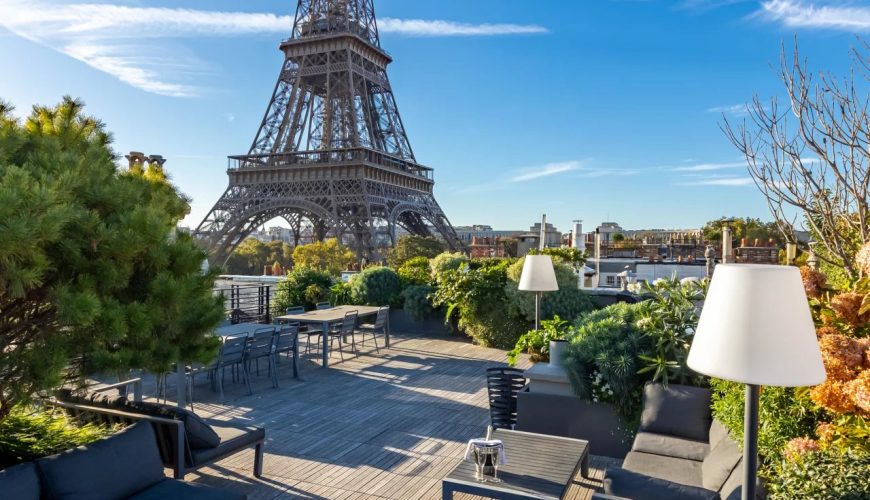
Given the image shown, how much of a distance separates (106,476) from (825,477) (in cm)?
338

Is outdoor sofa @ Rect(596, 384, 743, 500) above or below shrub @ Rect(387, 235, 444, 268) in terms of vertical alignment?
below

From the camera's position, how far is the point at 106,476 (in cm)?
288

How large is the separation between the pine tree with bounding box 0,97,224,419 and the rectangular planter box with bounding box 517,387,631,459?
2931 millimetres

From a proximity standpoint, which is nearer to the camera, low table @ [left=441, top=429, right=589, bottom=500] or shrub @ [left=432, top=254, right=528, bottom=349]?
low table @ [left=441, top=429, right=589, bottom=500]

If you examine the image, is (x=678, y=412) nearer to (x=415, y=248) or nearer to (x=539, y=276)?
(x=539, y=276)

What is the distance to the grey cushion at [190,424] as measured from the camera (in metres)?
3.67

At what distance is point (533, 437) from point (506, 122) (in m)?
18.2

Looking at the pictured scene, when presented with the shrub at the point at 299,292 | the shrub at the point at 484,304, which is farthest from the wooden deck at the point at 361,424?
the shrub at the point at 299,292

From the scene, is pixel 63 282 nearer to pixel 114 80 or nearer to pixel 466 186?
pixel 114 80

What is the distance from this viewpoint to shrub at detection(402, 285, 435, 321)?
1120 centimetres

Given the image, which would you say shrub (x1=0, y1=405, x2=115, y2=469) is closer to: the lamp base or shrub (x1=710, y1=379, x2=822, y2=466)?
the lamp base

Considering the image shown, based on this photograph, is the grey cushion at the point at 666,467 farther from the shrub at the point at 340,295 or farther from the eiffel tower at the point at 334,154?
the eiffel tower at the point at 334,154

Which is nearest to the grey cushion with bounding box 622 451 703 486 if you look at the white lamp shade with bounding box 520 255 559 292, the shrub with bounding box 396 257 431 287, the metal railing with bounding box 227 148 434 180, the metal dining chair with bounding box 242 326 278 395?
the white lamp shade with bounding box 520 255 559 292

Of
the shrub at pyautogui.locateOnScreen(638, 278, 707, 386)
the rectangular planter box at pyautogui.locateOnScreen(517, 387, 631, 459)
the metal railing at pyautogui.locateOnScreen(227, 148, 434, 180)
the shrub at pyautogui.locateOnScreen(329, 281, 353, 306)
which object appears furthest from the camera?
the metal railing at pyautogui.locateOnScreen(227, 148, 434, 180)
